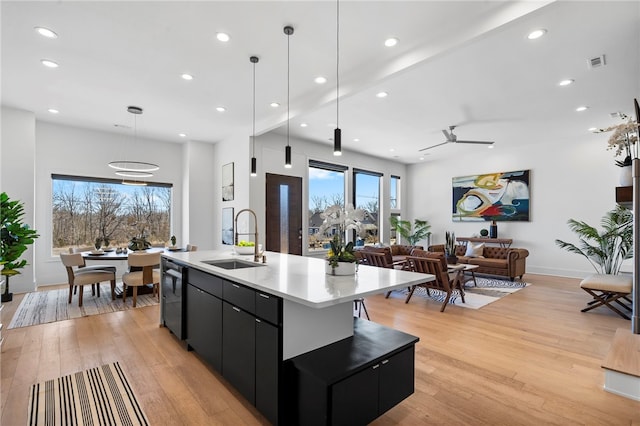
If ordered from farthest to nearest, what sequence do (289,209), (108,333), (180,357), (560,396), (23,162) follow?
(289,209) → (23,162) → (108,333) → (180,357) → (560,396)

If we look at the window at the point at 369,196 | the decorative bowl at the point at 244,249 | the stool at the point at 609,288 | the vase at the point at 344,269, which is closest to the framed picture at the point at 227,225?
the decorative bowl at the point at 244,249

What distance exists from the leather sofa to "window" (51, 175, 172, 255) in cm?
655

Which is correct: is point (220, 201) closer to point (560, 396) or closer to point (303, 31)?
A: point (303, 31)

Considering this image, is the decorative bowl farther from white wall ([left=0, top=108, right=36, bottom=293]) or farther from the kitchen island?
white wall ([left=0, top=108, right=36, bottom=293])

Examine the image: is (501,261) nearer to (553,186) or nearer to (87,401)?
(553,186)

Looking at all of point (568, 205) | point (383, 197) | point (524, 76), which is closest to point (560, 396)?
point (524, 76)

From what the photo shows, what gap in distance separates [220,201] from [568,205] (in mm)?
8231

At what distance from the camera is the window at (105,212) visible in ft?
20.5

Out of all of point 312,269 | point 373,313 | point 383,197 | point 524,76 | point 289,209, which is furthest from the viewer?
point 383,197

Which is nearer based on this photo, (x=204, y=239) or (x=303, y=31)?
(x=303, y=31)

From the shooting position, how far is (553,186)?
752 centimetres

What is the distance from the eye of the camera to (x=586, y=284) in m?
4.23

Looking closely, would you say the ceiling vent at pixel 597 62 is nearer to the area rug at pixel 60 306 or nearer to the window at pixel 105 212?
the area rug at pixel 60 306

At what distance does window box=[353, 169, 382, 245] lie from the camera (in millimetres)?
8859
